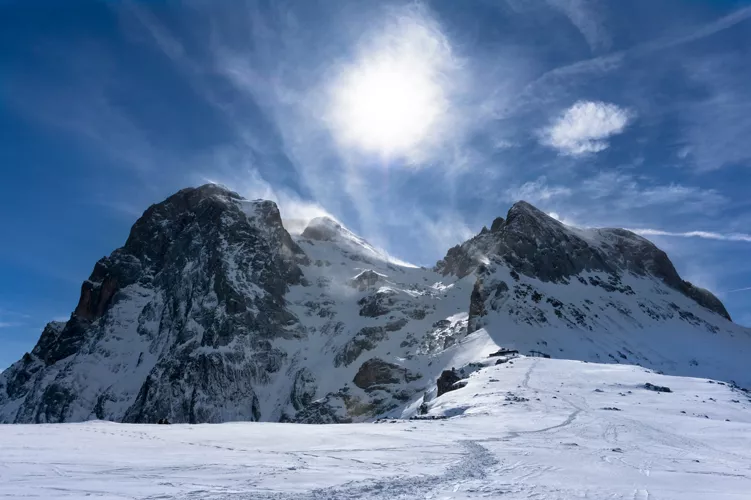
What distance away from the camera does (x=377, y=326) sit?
132375mm

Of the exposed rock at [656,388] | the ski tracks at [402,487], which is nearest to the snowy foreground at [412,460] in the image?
the ski tracks at [402,487]

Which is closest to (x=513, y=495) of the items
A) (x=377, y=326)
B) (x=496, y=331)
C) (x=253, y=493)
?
(x=253, y=493)

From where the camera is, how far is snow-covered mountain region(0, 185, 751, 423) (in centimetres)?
10506

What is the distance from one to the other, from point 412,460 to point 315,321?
434 ft

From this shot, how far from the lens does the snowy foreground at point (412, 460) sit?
45.1ft

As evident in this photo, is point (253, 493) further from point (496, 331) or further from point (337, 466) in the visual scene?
point (496, 331)

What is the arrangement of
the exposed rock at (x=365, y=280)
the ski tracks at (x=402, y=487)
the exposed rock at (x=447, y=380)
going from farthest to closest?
the exposed rock at (x=365, y=280), the exposed rock at (x=447, y=380), the ski tracks at (x=402, y=487)

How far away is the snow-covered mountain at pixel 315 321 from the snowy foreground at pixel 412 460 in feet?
187

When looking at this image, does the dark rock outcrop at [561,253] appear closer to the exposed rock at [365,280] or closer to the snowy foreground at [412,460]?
the exposed rock at [365,280]

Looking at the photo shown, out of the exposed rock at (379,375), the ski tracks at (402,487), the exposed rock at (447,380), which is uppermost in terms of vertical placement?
the exposed rock at (379,375)

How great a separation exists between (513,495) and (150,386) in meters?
123

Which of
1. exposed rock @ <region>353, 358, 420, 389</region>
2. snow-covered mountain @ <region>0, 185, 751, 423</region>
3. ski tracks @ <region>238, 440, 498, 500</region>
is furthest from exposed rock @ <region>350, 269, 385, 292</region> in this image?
ski tracks @ <region>238, 440, 498, 500</region>

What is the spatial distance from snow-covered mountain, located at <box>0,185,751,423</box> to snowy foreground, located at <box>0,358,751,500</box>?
5691cm

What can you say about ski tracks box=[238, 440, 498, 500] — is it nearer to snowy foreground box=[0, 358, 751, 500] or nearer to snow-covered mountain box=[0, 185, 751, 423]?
snowy foreground box=[0, 358, 751, 500]
